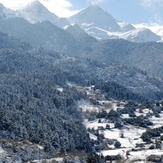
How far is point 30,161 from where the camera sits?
539ft

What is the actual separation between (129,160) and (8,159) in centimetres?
5930

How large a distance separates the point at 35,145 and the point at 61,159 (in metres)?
26.3

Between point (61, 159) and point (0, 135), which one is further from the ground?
point (0, 135)

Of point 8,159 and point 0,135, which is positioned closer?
point 8,159

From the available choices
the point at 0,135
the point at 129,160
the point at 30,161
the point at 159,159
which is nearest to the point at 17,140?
the point at 0,135

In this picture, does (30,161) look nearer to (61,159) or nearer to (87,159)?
(61,159)

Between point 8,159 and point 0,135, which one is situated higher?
point 0,135

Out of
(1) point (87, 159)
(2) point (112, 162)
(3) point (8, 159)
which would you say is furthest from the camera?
(2) point (112, 162)

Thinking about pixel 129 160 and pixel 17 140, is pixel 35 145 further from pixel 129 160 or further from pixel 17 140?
pixel 129 160

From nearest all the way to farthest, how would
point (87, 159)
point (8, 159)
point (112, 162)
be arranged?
1. point (8, 159)
2. point (87, 159)
3. point (112, 162)

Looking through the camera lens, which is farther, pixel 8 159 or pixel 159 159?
pixel 159 159

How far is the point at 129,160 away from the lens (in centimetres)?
19212

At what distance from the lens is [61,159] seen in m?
169

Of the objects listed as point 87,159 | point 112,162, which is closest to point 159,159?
point 112,162
